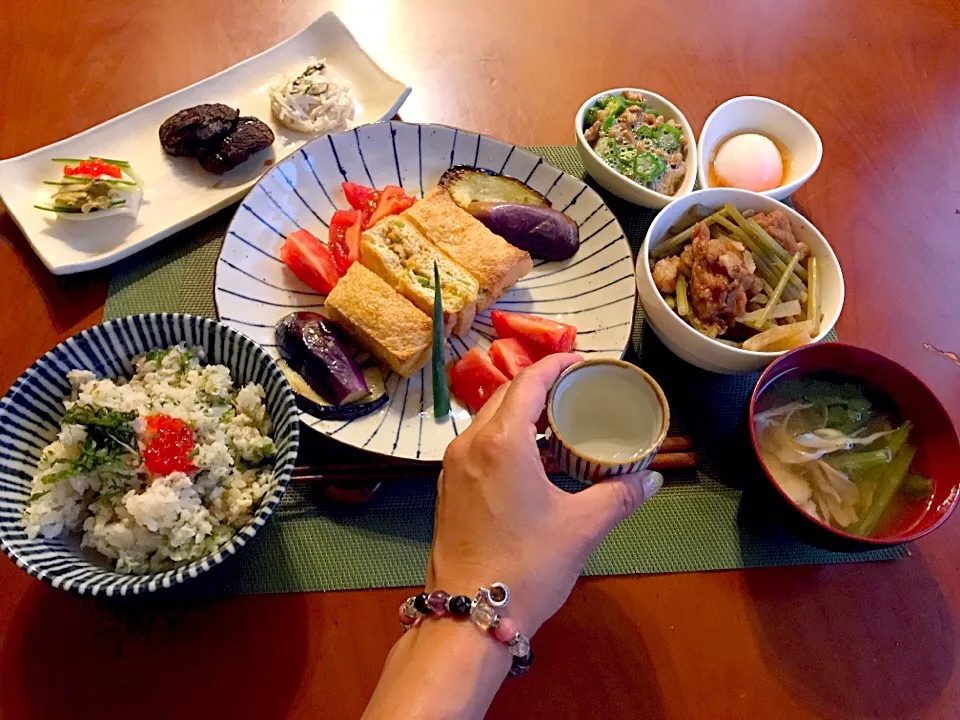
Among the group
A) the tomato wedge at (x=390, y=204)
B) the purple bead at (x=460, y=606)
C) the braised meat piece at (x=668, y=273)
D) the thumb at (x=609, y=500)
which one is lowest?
the braised meat piece at (x=668, y=273)

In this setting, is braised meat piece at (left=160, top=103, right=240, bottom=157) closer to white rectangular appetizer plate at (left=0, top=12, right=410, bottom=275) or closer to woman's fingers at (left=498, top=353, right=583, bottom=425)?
white rectangular appetizer plate at (left=0, top=12, right=410, bottom=275)

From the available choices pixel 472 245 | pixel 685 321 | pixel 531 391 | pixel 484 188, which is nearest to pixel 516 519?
pixel 531 391

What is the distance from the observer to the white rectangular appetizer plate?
173 centimetres

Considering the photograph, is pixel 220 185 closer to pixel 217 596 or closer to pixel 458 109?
pixel 458 109

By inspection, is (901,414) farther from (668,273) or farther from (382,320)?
(382,320)

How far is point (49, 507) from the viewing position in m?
1.10

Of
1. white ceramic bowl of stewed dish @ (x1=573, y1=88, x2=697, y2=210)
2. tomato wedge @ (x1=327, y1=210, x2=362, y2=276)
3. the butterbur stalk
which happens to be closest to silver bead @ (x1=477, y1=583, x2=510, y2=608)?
the butterbur stalk

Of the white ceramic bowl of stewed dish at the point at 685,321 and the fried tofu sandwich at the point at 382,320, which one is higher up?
the fried tofu sandwich at the point at 382,320

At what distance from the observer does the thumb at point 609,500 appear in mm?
1082

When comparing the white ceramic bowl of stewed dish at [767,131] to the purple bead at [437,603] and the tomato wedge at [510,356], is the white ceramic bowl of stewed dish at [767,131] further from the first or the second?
the purple bead at [437,603]

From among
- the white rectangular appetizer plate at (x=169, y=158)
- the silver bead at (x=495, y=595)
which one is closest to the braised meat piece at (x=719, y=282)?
the silver bead at (x=495, y=595)

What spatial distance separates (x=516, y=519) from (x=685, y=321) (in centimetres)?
78

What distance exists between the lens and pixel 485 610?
3.25 feet

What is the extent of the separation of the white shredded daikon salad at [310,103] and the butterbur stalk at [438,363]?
814mm
